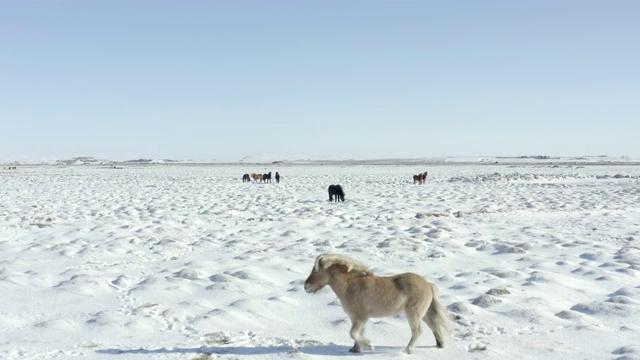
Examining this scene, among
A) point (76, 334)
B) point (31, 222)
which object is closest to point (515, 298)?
point (76, 334)

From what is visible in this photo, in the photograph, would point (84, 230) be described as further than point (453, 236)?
Yes

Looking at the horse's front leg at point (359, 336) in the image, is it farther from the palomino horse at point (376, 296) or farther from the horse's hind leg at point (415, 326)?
the horse's hind leg at point (415, 326)

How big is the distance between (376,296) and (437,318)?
0.58 metres

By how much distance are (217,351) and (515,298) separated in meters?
3.48

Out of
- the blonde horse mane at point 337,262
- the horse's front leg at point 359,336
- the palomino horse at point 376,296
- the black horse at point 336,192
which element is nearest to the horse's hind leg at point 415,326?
the palomino horse at point 376,296

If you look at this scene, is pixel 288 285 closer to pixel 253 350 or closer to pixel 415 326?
pixel 253 350

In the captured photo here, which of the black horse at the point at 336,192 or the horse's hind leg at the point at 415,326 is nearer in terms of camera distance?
the horse's hind leg at the point at 415,326

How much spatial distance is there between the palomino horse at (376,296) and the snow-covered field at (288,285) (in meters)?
0.23

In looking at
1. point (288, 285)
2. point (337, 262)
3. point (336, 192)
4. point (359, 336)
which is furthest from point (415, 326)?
point (336, 192)

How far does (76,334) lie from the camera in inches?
188

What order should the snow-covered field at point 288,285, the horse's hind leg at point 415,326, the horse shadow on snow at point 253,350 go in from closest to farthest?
1. the horse's hind leg at point 415,326
2. the horse shadow on snow at point 253,350
3. the snow-covered field at point 288,285

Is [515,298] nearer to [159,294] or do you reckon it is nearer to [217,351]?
[217,351]

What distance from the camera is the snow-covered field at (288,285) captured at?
180 inches

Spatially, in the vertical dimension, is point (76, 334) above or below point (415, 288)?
below
